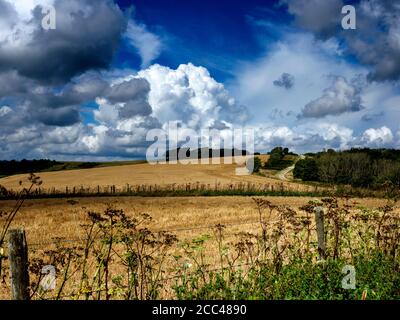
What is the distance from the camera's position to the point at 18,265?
5.78m

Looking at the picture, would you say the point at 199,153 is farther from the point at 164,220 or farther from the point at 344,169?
the point at 164,220

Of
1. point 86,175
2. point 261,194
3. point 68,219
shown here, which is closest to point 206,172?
point 86,175

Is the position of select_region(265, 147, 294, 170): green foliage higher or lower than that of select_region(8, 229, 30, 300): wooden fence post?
higher

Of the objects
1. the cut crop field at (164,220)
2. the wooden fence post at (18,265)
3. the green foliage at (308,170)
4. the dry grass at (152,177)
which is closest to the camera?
the wooden fence post at (18,265)

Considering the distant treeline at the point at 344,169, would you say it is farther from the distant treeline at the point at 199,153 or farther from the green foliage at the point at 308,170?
the distant treeline at the point at 199,153

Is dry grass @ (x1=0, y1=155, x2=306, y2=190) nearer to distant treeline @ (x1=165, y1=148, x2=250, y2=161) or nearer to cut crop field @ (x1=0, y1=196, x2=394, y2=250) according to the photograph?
distant treeline @ (x1=165, y1=148, x2=250, y2=161)

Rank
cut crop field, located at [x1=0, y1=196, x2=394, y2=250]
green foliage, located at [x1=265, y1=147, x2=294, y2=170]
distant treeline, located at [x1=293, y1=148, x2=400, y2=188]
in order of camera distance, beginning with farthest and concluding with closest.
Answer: green foliage, located at [x1=265, y1=147, x2=294, y2=170] < distant treeline, located at [x1=293, y1=148, x2=400, y2=188] < cut crop field, located at [x1=0, y1=196, x2=394, y2=250]

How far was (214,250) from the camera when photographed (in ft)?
51.0

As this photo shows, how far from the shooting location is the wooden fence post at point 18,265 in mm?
5734

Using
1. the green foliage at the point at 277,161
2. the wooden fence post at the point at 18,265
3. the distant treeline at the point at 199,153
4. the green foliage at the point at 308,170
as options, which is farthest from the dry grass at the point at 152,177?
A: the wooden fence post at the point at 18,265

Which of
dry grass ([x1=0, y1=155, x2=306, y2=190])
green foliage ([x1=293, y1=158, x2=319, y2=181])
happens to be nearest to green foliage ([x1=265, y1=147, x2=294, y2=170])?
dry grass ([x1=0, y1=155, x2=306, y2=190])

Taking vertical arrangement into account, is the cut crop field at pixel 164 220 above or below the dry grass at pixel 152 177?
below

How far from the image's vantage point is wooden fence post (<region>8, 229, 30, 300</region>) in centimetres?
573
